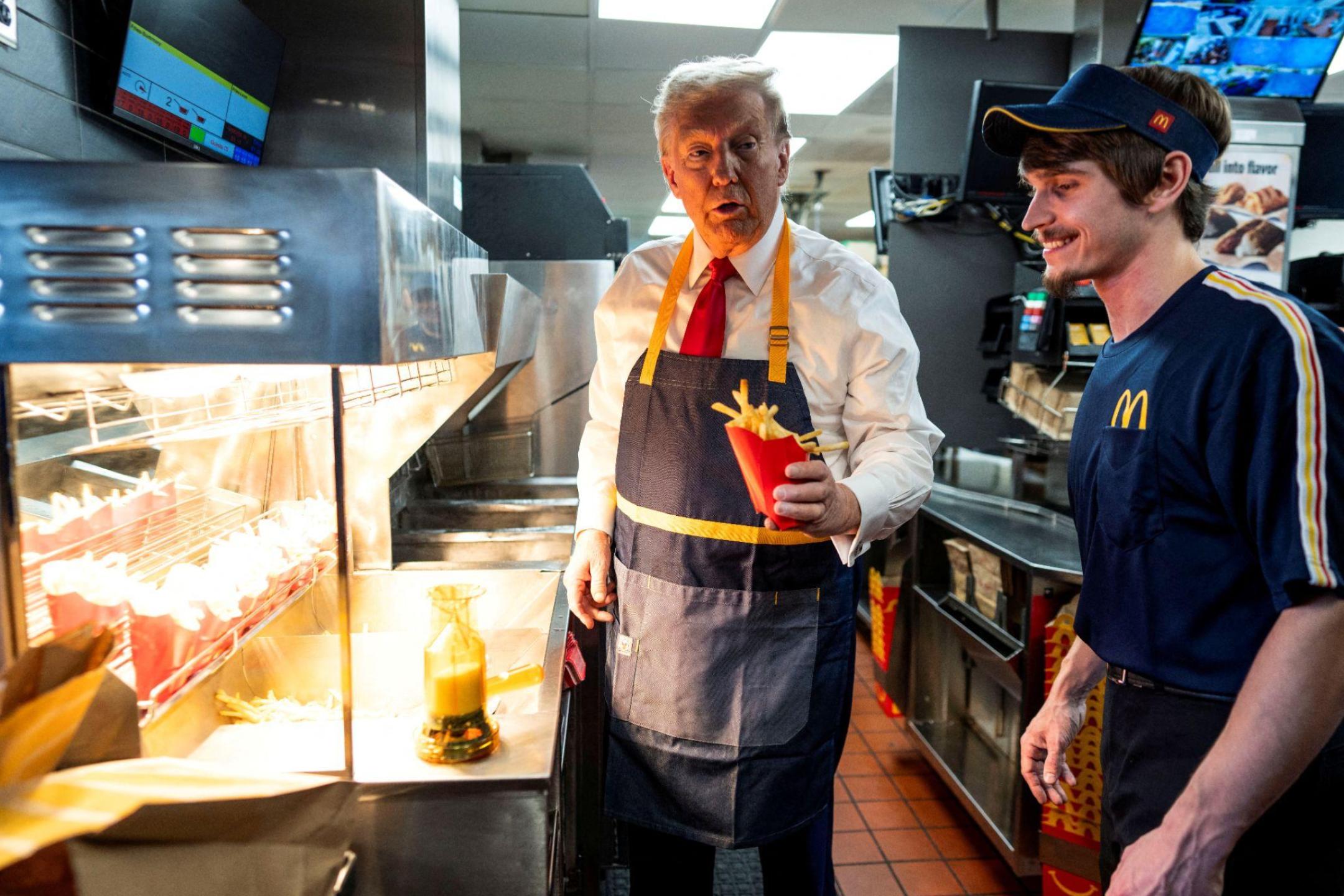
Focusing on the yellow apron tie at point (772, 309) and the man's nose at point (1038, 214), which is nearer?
the man's nose at point (1038, 214)

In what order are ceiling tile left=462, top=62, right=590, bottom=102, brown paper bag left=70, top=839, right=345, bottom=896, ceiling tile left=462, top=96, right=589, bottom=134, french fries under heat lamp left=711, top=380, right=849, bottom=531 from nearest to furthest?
brown paper bag left=70, top=839, right=345, bottom=896 → french fries under heat lamp left=711, top=380, right=849, bottom=531 → ceiling tile left=462, top=62, right=590, bottom=102 → ceiling tile left=462, top=96, right=589, bottom=134

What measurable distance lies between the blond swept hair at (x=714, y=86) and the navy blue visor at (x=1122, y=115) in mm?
447

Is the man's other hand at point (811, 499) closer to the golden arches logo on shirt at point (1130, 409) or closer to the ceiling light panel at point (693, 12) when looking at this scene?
the golden arches logo on shirt at point (1130, 409)

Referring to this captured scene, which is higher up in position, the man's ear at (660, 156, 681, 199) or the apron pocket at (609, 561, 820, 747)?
the man's ear at (660, 156, 681, 199)

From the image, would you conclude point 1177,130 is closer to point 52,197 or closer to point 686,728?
point 686,728

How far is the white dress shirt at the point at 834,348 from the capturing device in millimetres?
1488

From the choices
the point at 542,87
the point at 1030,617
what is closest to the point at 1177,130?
the point at 1030,617

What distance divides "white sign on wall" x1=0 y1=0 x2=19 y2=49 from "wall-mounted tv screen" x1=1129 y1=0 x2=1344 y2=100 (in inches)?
127

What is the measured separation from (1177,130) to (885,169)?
3063 millimetres

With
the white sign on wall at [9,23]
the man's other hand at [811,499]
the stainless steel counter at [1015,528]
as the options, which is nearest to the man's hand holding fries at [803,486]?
the man's other hand at [811,499]

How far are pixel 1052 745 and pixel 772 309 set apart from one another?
2.95ft

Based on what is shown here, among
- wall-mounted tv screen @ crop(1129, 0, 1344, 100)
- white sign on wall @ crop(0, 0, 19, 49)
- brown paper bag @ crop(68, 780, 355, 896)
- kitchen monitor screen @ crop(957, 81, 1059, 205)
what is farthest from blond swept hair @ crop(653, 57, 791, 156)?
wall-mounted tv screen @ crop(1129, 0, 1344, 100)

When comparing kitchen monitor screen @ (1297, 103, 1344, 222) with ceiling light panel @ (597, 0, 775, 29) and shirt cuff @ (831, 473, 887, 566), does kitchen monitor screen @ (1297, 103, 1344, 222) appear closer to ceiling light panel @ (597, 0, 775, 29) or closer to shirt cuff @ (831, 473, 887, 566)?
ceiling light panel @ (597, 0, 775, 29)

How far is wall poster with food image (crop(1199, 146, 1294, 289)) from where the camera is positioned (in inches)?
122
